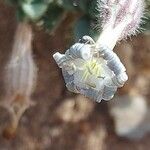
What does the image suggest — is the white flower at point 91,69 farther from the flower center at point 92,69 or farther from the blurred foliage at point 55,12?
the blurred foliage at point 55,12

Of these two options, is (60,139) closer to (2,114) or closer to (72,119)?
(72,119)

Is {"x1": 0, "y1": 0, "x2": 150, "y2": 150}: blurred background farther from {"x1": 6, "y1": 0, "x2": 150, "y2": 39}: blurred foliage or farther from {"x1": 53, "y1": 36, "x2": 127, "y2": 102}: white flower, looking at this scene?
{"x1": 53, "y1": 36, "x2": 127, "y2": 102}: white flower

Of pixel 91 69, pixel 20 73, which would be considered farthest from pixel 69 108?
pixel 91 69

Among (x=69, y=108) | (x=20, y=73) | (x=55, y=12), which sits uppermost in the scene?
(x=55, y=12)

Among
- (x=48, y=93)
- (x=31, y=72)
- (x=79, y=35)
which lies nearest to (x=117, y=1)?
(x=79, y=35)

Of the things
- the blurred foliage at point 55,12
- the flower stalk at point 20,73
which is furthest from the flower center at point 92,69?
the flower stalk at point 20,73

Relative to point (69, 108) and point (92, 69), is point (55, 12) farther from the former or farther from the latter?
point (92, 69)
